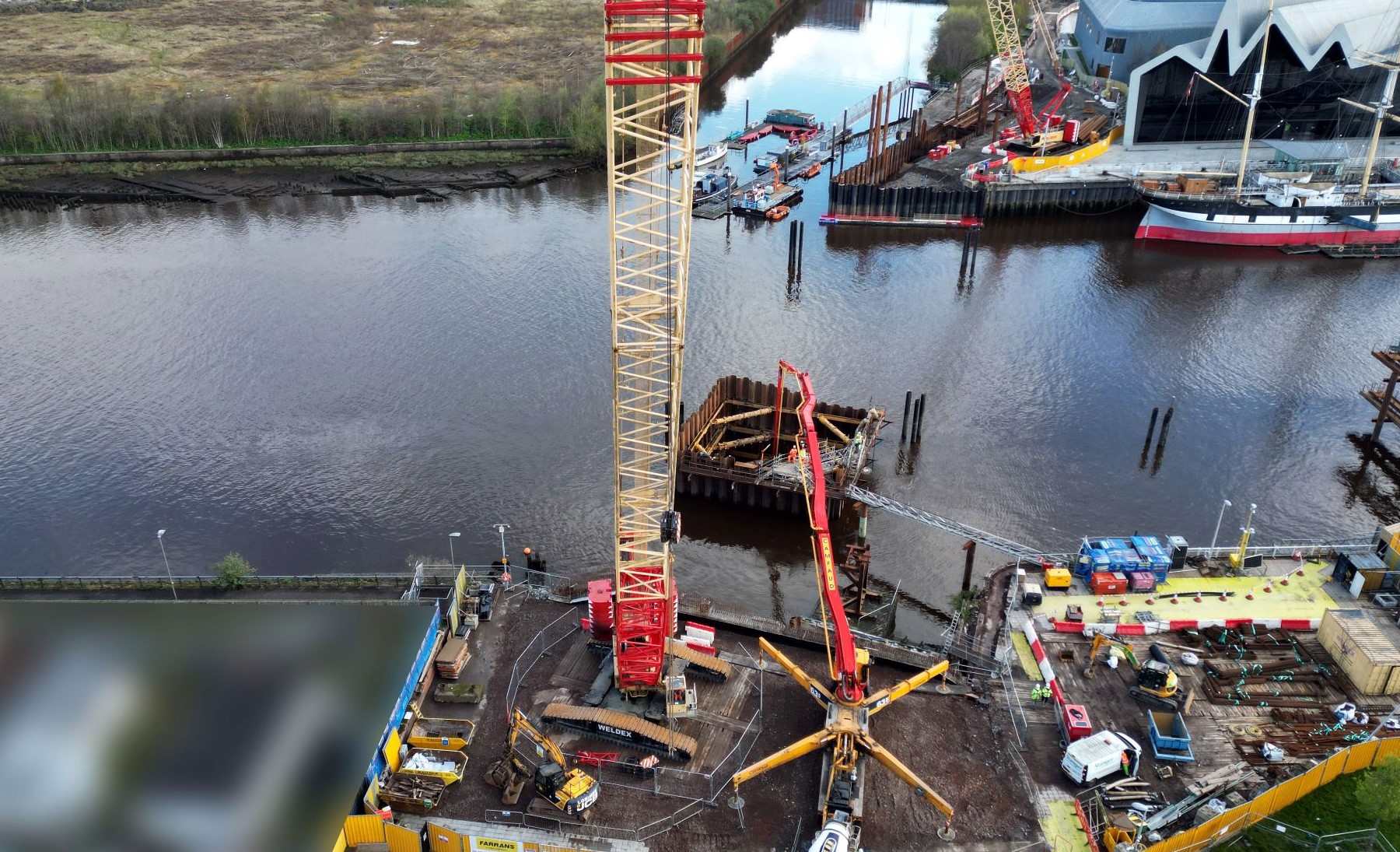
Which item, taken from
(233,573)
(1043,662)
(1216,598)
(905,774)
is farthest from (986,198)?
(233,573)

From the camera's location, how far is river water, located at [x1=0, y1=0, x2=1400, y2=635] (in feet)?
184

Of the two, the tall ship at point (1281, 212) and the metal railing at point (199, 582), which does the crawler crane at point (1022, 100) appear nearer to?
the tall ship at point (1281, 212)

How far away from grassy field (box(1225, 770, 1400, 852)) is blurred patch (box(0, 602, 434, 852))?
1231 inches

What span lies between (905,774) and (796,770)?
4189 millimetres

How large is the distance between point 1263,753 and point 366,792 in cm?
3239

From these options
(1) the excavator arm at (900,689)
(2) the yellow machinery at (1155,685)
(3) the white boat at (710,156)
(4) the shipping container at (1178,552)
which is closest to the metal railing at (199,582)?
A: (1) the excavator arm at (900,689)

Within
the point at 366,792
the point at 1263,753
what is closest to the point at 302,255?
the point at 366,792

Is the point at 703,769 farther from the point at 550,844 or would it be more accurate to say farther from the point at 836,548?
the point at 836,548

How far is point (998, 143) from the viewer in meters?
113

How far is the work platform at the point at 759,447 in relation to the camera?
5669 centimetres

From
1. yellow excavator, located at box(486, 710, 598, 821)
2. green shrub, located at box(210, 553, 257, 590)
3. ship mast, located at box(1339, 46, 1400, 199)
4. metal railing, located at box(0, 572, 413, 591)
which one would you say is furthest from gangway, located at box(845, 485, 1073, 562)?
ship mast, located at box(1339, 46, 1400, 199)

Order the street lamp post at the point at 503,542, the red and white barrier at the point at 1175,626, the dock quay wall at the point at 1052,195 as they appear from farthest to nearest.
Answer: the dock quay wall at the point at 1052,195 < the street lamp post at the point at 503,542 < the red and white barrier at the point at 1175,626

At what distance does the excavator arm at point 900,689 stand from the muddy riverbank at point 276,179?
81993 millimetres

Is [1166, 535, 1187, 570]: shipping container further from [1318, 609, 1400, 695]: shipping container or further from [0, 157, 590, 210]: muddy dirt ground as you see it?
[0, 157, 590, 210]: muddy dirt ground
